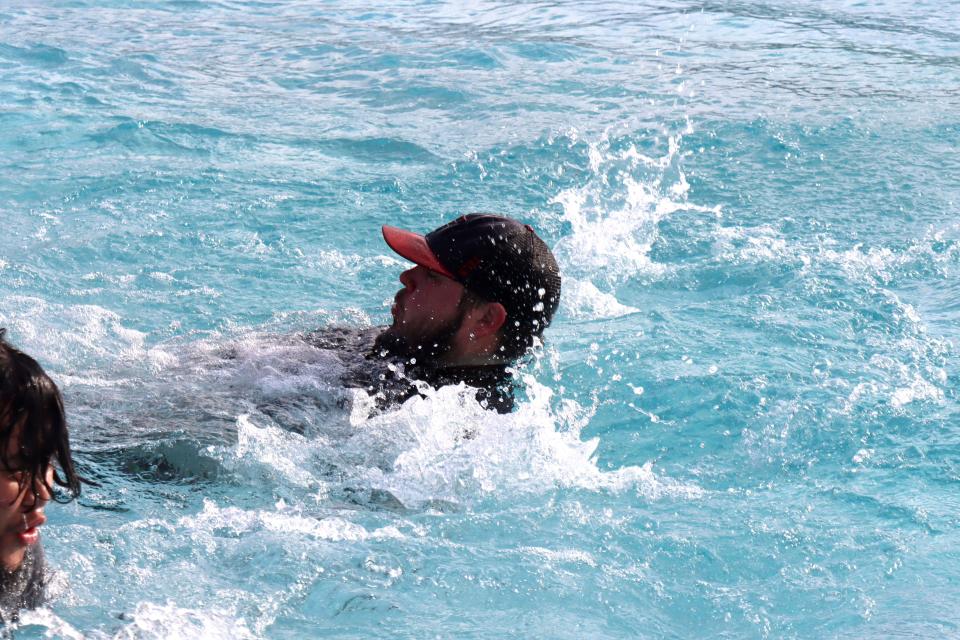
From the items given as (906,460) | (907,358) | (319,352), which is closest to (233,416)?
(319,352)

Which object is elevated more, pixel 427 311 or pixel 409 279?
pixel 409 279

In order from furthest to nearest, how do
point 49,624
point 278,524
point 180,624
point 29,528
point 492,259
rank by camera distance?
point 492,259
point 278,524
point 180,624
point 49,624
point 29,528

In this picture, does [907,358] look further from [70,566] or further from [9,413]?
[9,413]

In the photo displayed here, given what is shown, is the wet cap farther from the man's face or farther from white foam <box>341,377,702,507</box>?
white foam <box>341,377,702,507</box>

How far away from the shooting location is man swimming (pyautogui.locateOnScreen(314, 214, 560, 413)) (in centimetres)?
389

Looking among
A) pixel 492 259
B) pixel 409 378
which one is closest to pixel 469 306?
pixel 492 259

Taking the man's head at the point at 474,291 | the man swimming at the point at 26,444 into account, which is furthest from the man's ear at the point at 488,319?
the man swimming at the point at 26,444

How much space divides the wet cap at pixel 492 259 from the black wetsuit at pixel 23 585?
177cm

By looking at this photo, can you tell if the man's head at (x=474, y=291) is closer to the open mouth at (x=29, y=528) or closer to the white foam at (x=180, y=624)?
the white foam at (x=180, y=624)

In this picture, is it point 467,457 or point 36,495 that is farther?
point 467,457

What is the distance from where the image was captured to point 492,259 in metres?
3.88

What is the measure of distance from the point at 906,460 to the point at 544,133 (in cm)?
452

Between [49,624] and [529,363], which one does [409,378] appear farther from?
[49,624]

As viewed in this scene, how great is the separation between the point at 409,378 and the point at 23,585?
1.83 metres
